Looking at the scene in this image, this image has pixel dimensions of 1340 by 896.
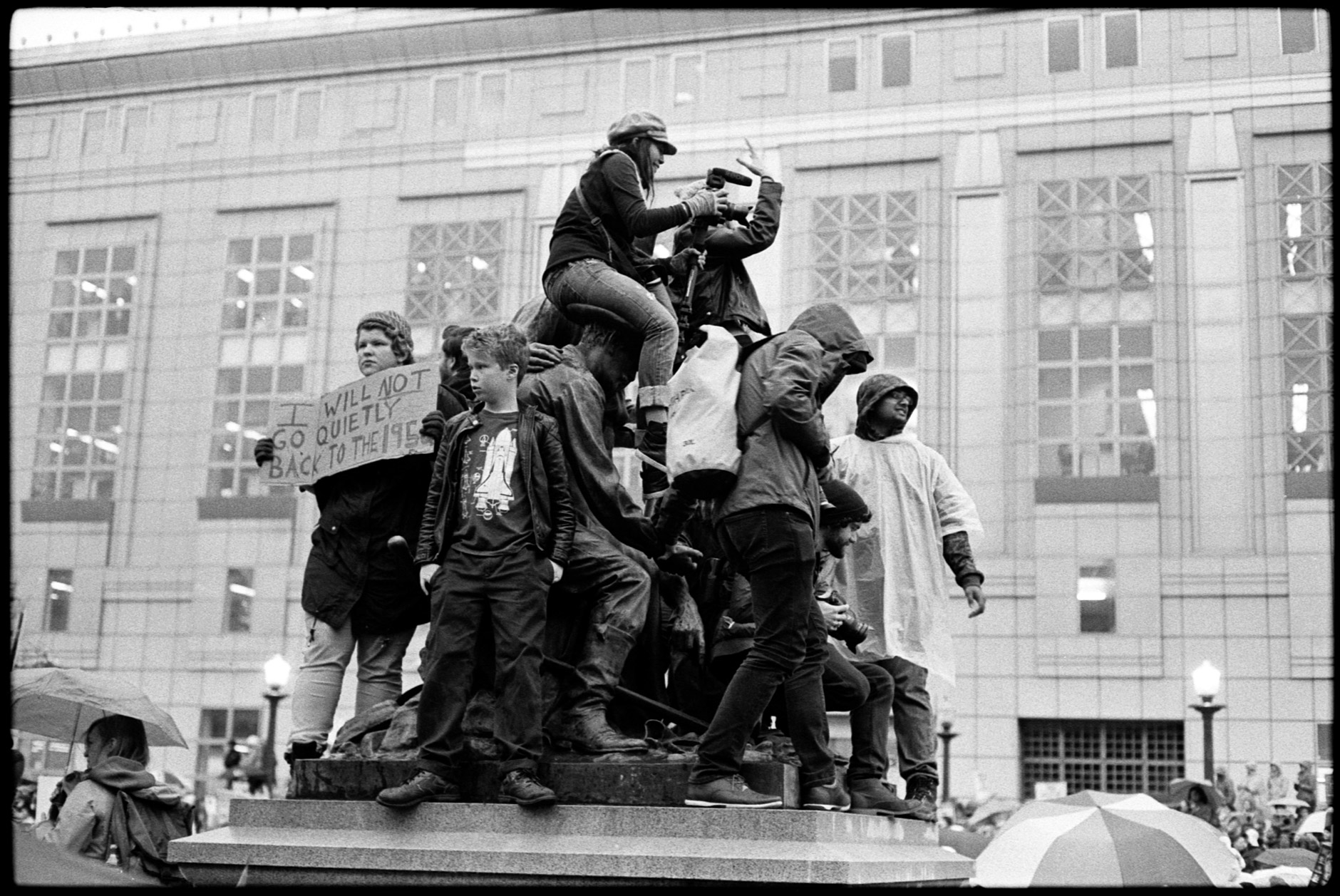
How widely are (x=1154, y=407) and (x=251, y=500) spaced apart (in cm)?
2340

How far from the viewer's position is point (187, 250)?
4569 centimetres

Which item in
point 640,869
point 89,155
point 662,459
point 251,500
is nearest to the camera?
point 640,869

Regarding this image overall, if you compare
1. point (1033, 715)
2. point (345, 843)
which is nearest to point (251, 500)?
point (1033, 715)

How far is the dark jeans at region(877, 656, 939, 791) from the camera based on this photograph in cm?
802

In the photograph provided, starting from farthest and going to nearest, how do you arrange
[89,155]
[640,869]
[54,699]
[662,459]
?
[89,155] → [54,699] → [662,459] → [640,869]

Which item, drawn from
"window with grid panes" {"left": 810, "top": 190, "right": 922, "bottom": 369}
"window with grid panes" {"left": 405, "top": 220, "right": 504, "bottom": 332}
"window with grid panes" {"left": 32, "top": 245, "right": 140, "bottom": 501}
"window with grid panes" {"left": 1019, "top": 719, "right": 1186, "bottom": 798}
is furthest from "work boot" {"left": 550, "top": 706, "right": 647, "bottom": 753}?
"window with grid panes" {"left": 32, "top": 245, "right": 140, "bottom": 501}

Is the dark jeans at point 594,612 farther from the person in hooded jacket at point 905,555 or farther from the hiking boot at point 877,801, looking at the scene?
the person in hooded jacket at point 905,555

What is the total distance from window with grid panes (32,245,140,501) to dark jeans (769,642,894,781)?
133 feet

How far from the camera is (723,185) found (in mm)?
8680

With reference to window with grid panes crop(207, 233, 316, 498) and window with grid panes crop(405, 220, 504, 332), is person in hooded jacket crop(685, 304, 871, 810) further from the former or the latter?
window with grid panes crop(207, 233, 316, 498)

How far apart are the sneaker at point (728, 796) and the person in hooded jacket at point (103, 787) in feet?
8.35

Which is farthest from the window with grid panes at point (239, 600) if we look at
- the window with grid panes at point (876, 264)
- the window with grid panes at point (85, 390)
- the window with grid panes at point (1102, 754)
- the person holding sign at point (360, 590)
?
the person holding sign at point (360, 590)

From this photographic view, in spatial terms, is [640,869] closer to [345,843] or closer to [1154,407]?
[345,843]

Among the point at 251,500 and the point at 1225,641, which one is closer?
the point at 1225,641
